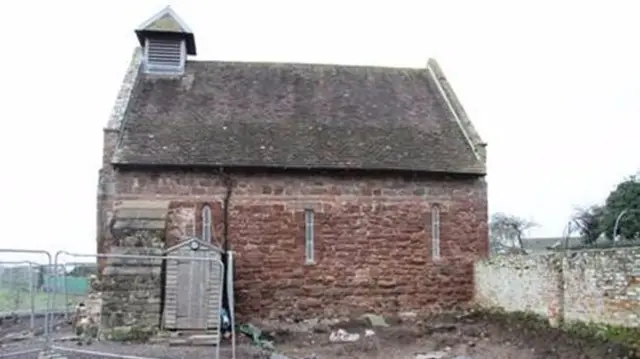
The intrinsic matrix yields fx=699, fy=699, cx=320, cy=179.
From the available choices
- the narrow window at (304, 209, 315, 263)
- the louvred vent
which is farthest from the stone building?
the louvred vent

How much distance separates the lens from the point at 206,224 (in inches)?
856

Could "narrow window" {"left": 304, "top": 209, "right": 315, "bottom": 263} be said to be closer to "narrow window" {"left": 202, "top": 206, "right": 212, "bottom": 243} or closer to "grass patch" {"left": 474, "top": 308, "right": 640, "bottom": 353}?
"narrow window" {"left": 202, "top": 206, "right": 212, "bottom": 243}

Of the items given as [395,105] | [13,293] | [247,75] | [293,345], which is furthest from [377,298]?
[13,293]

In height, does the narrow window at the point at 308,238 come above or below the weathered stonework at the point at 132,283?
above

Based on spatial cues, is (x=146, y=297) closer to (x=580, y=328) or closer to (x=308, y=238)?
(x=308, y=238)

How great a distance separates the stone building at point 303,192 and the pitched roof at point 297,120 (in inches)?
2.4

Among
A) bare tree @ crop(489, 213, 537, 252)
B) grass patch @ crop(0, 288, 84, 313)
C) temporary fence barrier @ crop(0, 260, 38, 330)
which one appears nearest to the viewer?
temporary fence barrier @ crop(0, 260, 38, 330)

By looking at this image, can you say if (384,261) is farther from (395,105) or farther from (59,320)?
(59,320)

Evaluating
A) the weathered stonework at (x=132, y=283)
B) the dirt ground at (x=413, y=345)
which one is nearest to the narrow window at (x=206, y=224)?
the weathered stonework at (x=132, y=283)

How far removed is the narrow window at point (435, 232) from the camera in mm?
22969

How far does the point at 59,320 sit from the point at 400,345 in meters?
12.3

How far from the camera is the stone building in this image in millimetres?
21641

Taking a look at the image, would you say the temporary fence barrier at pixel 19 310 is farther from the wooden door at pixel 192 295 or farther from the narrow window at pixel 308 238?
the narrow window at pixel 308 238

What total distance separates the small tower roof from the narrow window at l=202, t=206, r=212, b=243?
291 inches
